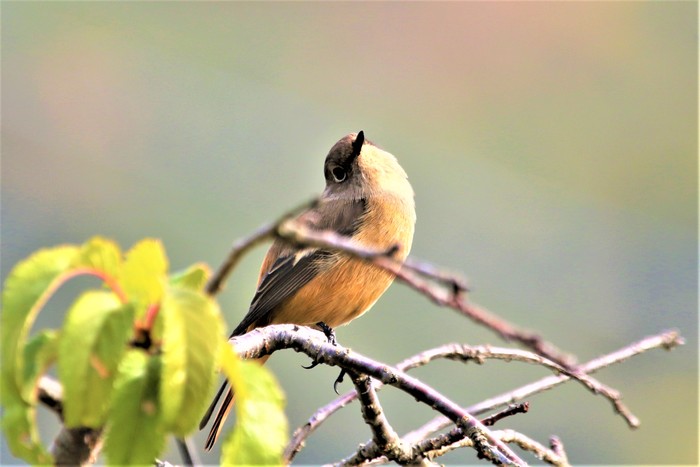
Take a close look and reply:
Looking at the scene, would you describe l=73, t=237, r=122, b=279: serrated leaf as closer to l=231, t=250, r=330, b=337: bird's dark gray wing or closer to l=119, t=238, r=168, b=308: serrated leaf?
l=119, t=238, r=168, b=308: serrated leaf

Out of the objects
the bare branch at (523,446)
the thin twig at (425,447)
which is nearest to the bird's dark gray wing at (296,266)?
the thin twig at (425,447)

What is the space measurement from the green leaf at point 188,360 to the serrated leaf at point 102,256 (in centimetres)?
12

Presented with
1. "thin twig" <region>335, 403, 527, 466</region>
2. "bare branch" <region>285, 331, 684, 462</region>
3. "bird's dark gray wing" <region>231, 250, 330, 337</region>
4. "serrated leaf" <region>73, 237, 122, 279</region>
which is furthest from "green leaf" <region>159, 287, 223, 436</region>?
"bird's dark gray wing" <region>231, 250, 330, 337</region>

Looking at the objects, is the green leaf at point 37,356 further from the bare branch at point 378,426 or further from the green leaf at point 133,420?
the bare branch at point 378,426

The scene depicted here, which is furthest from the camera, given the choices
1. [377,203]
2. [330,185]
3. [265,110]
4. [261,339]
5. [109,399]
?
[265,110]

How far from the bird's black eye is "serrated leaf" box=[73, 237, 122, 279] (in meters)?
3.27

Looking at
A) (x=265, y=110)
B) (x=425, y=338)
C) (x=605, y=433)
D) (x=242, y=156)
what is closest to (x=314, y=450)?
(x=425, y=338)

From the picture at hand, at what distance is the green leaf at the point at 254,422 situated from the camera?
951 mm

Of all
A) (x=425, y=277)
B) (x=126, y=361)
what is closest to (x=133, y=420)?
(x=126, y=361)

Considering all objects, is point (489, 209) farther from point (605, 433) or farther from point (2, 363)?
point (2, 363)

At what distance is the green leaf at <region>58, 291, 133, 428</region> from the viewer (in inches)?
35.4

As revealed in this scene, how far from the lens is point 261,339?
172cm

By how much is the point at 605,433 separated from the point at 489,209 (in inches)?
154

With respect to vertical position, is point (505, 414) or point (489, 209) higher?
point (489, 209)
